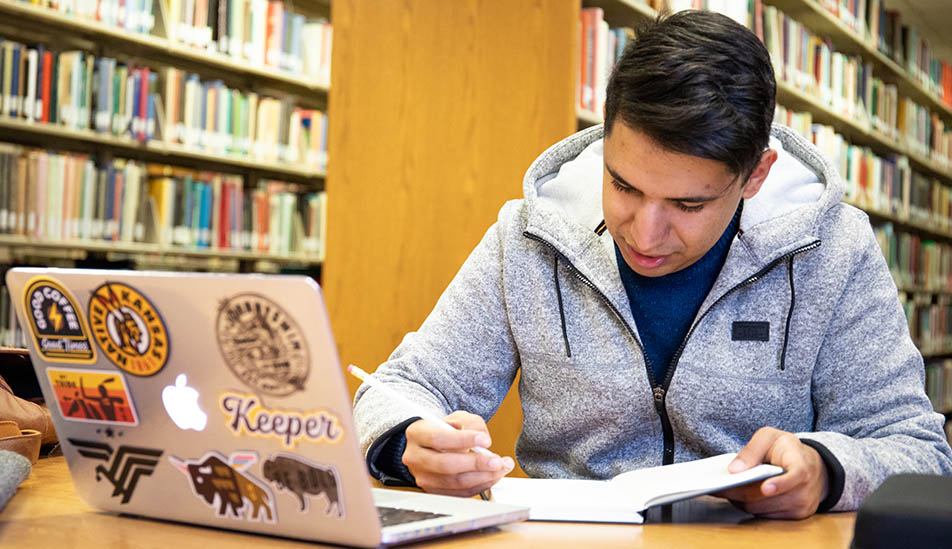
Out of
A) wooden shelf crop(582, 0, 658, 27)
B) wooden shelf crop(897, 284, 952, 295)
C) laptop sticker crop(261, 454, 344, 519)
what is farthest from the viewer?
wooden shelf crop(897, 284, 952, 295)

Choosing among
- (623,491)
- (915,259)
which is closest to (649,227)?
(623,491)

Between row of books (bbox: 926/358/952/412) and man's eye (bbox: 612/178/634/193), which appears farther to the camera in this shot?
row of books (bbox: 926/358/952/412)

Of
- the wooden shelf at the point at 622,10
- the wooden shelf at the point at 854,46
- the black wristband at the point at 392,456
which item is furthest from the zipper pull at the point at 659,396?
the wooden shelf at the point at 854,46

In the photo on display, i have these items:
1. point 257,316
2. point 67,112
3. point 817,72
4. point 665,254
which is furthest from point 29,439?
point 817,72

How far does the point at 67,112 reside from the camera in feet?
9.96

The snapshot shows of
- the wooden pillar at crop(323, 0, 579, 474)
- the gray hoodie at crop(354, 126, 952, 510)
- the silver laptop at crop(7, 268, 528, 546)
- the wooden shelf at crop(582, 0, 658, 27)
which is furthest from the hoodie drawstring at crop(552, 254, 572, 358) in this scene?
the wooden shelf at crop(582, 0, 658, 27)

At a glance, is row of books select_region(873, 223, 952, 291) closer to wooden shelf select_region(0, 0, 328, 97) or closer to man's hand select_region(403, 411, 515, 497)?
wooden shelf select_region(0, 0, 328, 97)

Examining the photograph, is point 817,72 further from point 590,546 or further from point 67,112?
point 590,546

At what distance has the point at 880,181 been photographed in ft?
14.7

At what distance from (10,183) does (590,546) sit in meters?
2.67

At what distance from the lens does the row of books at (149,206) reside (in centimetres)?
296

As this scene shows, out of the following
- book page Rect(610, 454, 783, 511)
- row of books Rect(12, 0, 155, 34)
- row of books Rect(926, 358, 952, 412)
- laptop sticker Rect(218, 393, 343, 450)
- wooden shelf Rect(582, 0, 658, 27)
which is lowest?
row of books Rect(926, 358, 952, 412)

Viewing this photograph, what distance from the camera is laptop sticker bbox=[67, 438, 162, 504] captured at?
744mm

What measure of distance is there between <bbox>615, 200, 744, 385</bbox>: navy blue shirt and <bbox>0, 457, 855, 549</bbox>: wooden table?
13.8 inches
